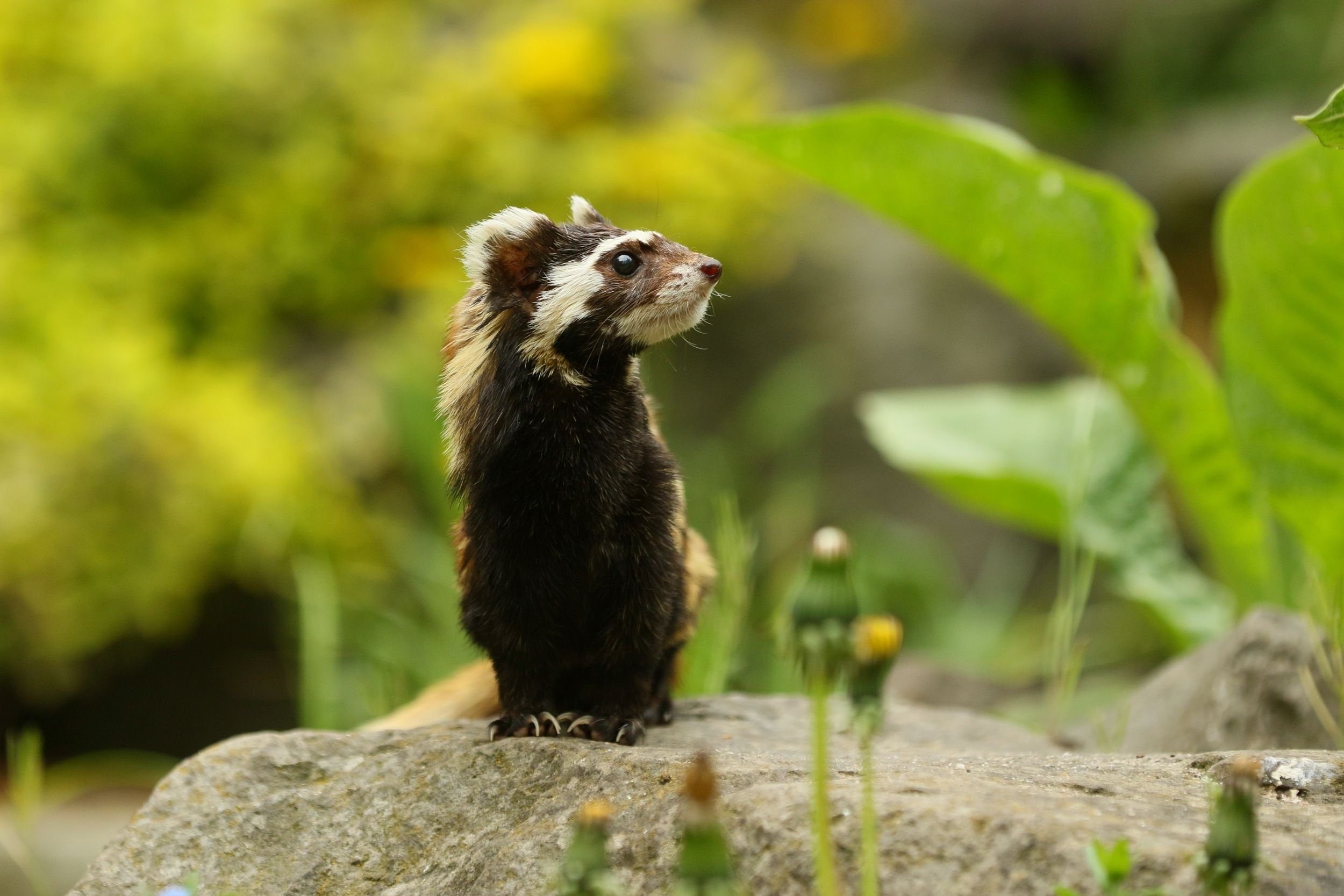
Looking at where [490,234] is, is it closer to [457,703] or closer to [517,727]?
[517,727]

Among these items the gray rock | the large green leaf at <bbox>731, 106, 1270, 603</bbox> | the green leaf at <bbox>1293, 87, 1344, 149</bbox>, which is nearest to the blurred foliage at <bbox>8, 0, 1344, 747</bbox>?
the large green leaf at <bbox>731, 106, 1270, 603</bbox>

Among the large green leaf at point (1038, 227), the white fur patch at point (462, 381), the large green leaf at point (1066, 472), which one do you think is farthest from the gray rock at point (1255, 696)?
the white fur patch at point (462, 381)

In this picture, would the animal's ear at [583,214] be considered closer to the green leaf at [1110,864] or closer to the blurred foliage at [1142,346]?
the blurred foliage at [1142,346]

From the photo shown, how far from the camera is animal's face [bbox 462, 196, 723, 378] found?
262cm

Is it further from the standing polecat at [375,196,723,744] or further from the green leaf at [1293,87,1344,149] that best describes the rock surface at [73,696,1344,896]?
the green leaf at [1293,87,1344,149]

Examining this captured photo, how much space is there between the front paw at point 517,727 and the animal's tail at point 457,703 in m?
0.55

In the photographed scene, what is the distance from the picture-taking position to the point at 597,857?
1.47 m

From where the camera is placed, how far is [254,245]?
671 cm

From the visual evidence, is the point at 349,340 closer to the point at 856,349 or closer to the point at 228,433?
the point at 228,433

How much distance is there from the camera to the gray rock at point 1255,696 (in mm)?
3236

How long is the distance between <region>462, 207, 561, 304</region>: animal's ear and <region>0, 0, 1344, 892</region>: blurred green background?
5.69ft

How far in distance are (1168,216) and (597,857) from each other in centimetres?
867

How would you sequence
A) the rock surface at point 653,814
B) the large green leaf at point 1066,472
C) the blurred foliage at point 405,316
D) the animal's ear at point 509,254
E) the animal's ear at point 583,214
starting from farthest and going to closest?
1. the large green leaf at point 1066,472
2. the blurred foliage at point 405,316
3. the animal's ear at point 583,214
4. the animal's ear at point 509,254
5. the rock surface at point 653,814

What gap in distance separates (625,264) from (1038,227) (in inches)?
70.3
